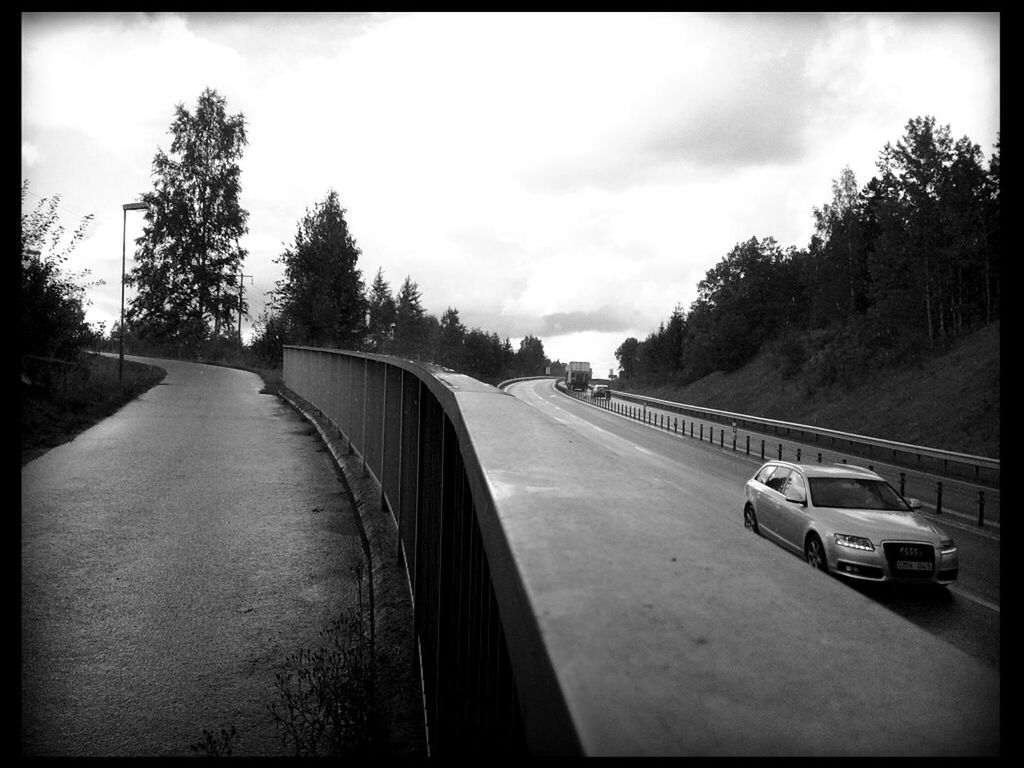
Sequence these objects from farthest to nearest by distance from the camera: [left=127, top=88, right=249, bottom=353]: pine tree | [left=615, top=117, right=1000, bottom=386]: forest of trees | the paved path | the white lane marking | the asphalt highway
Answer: [left=127, top=88, right=249, bottom=353]: pine tree < [left=615, top=117, right=1000, bottom=386]: forest of trees < the white lane marking < the asphalt highway < the paved path

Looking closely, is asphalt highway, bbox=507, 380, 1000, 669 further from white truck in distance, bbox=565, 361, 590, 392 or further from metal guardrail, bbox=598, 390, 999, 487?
white truck in distance, bbox=565, 361, 590, 392

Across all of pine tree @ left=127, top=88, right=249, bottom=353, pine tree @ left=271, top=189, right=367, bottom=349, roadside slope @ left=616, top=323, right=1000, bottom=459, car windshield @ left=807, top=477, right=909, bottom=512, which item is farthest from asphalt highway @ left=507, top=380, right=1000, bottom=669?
pine tree @ left=127, top=88, right=249, bottom=353

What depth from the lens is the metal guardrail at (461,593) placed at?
1.11 metres

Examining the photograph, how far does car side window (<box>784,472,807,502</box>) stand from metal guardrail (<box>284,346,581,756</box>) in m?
6.21

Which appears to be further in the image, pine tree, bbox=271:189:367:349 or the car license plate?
pine tree, bbox=271:189:367:349

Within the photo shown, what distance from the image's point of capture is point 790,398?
5238cm

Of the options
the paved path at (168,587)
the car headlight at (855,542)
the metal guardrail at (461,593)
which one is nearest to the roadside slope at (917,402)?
the car headlight at (855,542)


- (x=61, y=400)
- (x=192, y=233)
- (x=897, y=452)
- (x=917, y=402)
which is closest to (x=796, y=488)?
(x=61, y=400)

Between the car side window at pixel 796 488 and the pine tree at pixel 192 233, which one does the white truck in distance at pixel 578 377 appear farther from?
the car side window at pixel 796 488

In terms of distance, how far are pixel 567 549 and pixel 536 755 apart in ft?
1.48

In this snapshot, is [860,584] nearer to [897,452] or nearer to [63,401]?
[63,401]

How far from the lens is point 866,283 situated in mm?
61281

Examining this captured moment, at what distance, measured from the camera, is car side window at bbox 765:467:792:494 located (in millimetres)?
12496

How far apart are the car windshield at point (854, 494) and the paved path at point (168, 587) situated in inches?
289
